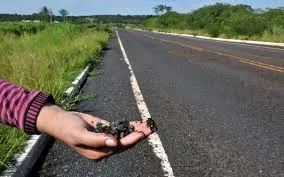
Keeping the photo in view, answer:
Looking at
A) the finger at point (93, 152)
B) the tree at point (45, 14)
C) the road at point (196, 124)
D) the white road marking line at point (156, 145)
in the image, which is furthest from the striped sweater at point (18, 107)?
the tree at point (45, 14)

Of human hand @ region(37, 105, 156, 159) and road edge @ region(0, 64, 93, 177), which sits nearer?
human hand @ region(37, 105, 156, 159)

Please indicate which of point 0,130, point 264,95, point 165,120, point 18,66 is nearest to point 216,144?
point 165,120

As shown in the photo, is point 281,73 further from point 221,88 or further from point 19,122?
point 19,122

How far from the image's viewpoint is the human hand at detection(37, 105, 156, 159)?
3.91ft

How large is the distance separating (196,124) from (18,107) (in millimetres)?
5952

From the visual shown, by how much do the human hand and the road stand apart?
248 cm

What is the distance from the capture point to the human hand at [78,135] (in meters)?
1.19

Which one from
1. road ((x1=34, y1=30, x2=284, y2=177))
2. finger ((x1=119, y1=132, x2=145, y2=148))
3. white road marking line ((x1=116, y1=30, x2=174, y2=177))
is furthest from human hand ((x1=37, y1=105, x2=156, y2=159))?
white road marking line ((x1=116, y1=30, x2=174, y2=177))

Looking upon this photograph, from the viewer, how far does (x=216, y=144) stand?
5801mm

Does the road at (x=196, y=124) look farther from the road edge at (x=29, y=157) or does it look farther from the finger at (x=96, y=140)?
the finger at (x=96, y=140)

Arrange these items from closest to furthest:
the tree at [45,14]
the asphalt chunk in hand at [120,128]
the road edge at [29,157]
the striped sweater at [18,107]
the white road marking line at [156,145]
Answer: the striped sweater at [18,107], the asphalt chunk in hand at [120,128], the road edge at [29,157], the white road marking line at [156,145], the tree at [45,14]

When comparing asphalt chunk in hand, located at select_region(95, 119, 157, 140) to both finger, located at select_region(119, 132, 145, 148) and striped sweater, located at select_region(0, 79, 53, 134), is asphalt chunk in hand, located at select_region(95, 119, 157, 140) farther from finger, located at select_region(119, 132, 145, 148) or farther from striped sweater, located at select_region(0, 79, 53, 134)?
striped sweater, located at select_region(0, 79, 53, 134)

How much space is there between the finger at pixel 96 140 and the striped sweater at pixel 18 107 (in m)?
0.12

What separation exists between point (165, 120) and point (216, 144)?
5.36 ft
